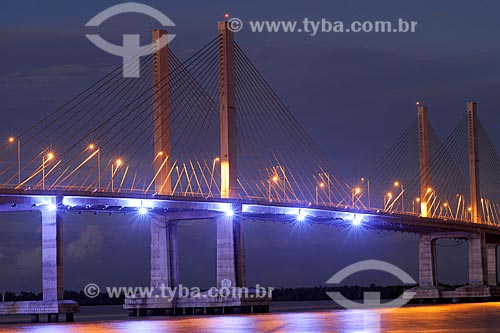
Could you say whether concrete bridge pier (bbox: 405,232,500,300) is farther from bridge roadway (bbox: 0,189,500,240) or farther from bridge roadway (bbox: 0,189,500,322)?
bridge roadway (bbox: 0,189,500,240)

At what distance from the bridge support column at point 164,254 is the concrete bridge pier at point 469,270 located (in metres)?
49.1

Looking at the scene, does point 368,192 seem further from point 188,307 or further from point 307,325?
point 307,325

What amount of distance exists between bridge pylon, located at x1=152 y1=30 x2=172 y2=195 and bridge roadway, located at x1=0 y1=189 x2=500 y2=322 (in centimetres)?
201

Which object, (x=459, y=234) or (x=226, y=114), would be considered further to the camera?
(x=459, y=234)

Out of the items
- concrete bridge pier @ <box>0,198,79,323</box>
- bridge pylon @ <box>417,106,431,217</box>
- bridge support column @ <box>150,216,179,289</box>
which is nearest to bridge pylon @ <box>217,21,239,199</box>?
bridge support column @ <box>150,216,179,289</box>

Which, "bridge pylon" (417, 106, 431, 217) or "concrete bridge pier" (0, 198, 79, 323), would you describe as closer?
"concrete bridge pier" (0, 198, 79, 323)

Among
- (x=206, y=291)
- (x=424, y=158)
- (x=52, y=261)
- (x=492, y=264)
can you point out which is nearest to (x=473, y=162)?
(x=424, y=158)

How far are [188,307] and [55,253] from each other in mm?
16662

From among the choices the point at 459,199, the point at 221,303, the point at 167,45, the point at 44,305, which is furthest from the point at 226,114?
the point at 459,199

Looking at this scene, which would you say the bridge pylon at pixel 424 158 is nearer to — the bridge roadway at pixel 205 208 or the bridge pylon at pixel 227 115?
the bridge roadway at pixel 205 208

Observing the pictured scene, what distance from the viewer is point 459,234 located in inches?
5202

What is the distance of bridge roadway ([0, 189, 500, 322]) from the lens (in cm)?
7481

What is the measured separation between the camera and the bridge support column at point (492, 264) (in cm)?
14726

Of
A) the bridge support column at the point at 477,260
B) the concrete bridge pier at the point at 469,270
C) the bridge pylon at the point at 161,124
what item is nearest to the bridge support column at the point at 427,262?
the concrete bridge pier at the point at 469,270
